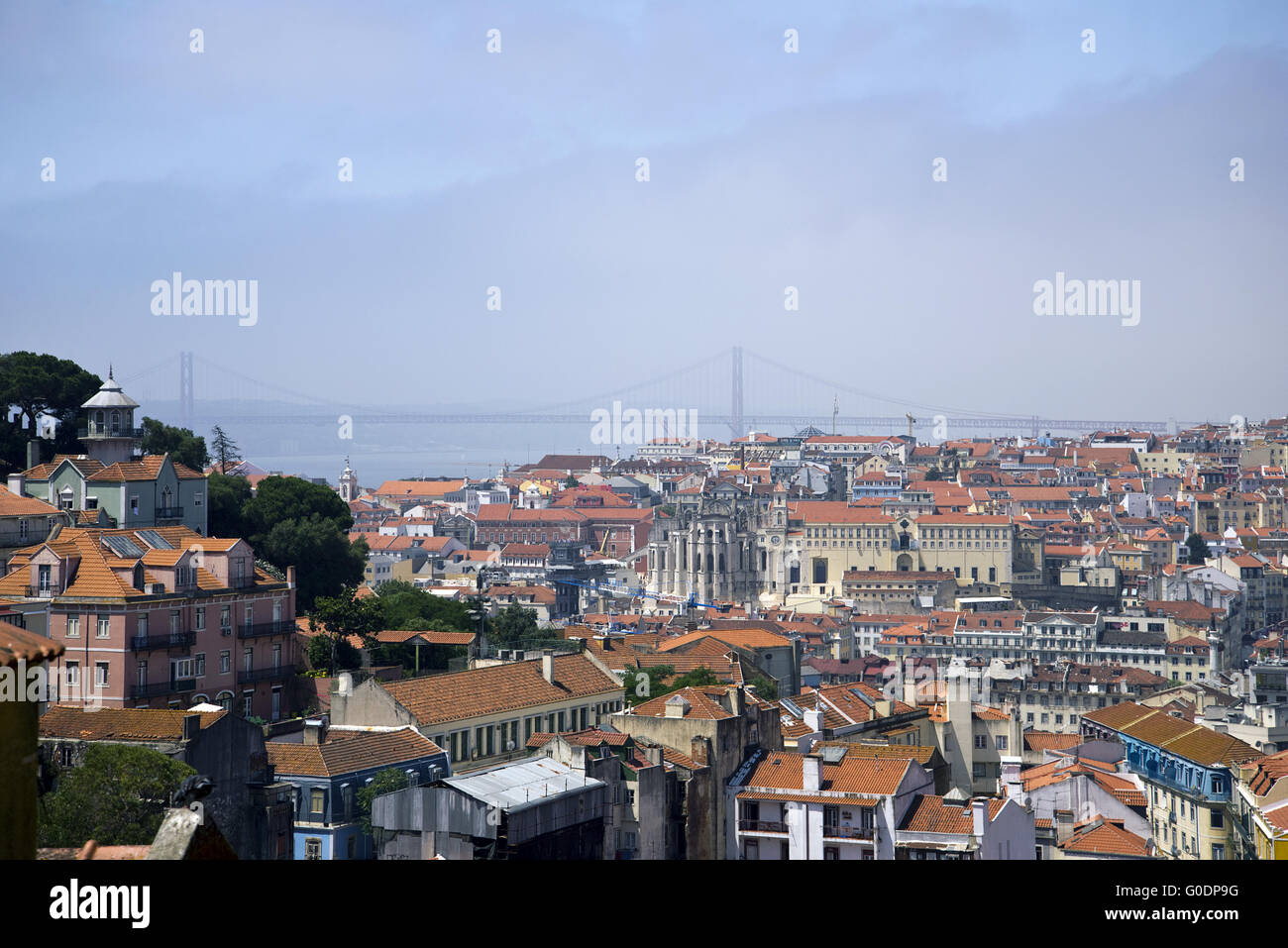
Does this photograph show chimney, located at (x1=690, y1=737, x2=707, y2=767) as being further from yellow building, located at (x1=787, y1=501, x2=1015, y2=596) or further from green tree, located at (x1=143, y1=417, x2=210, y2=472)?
yellow building, located at (x1=787, y1=501, x2=1015, y2=596)

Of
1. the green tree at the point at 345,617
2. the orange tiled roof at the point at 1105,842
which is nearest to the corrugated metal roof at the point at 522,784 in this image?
the green tree at the point at 345,617

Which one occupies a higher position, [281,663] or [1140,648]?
[281,663]

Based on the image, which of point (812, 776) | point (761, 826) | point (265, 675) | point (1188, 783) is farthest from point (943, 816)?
point (265, 675)

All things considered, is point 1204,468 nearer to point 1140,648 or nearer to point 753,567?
point 753,567

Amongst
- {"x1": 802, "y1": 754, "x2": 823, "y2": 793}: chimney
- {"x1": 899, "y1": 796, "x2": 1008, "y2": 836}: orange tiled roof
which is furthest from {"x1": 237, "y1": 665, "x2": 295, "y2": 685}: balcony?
{"x1": 899, "y1": 796, "x2": 1008, "y2": 836}: orange tiled roof

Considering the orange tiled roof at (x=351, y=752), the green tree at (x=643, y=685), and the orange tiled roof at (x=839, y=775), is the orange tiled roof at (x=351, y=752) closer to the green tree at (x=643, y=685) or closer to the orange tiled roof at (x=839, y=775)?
the orange tiled roof at (x=839, y=775)

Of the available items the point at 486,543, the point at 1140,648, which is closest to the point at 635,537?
the point at 486,543

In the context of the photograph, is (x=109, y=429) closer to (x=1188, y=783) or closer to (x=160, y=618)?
(x=160, y=618)
